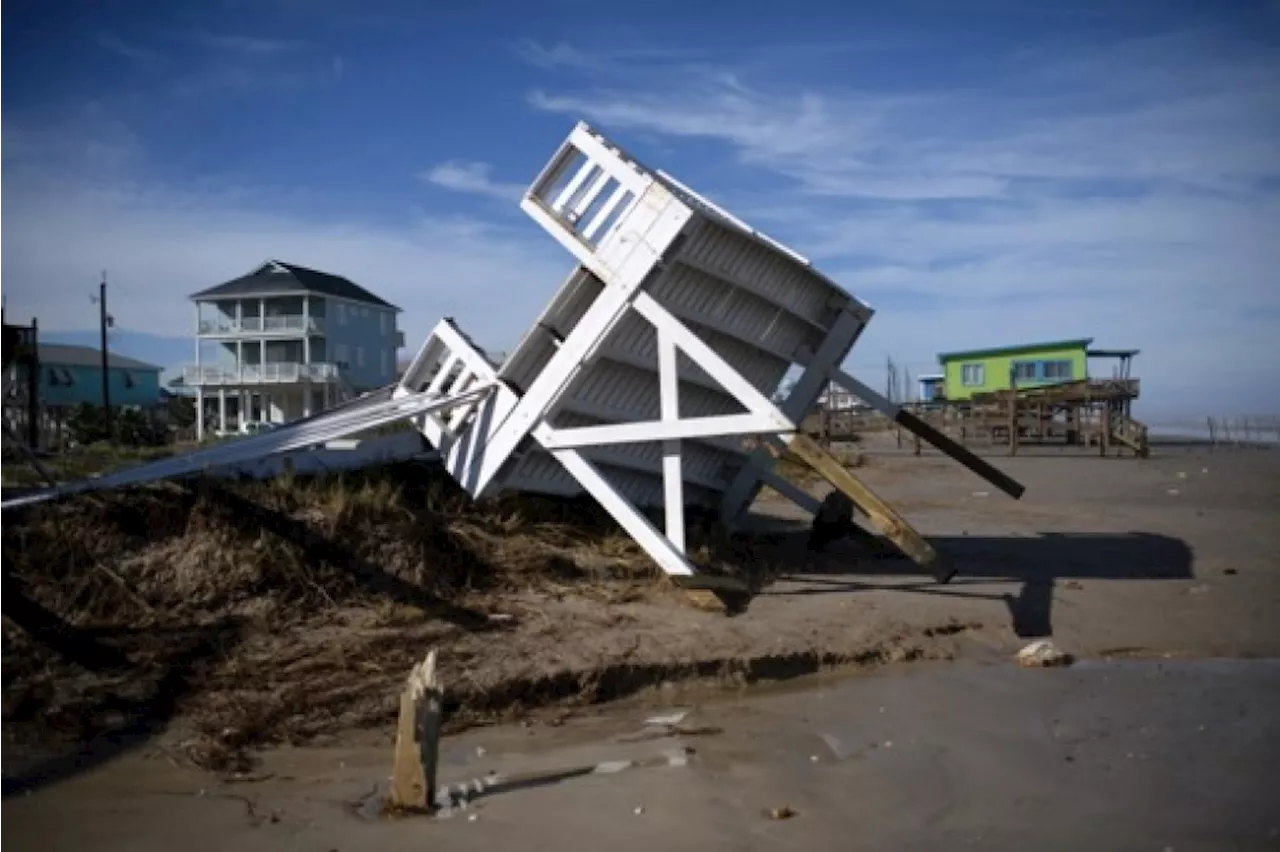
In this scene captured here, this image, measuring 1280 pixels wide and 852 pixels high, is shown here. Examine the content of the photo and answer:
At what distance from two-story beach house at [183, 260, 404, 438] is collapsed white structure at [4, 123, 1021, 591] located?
147ft

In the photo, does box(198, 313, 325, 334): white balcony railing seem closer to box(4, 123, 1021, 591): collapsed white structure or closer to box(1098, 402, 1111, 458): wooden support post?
box(1098, 402, 1111, 458): wooden support post

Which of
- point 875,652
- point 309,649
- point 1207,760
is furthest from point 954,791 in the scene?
point 309,649

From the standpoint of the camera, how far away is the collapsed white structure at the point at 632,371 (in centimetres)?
966

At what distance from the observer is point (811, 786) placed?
6070 mm

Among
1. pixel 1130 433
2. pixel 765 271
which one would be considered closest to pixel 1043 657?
pixel 765 271

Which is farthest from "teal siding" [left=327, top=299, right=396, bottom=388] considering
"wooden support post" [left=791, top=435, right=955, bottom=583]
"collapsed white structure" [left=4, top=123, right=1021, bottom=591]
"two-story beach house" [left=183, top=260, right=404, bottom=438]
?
"wooden support post" [left=791, top=435, right=955, bottom=583]

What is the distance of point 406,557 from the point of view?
31.3ft

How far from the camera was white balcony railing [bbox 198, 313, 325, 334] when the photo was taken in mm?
55031

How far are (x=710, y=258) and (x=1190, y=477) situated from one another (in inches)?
857

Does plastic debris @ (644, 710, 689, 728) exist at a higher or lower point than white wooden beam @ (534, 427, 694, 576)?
lower

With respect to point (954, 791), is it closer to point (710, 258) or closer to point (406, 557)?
point (406, 557)

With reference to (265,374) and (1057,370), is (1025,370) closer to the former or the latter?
(1057,370)

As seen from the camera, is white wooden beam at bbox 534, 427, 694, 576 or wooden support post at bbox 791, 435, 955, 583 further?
wooden support post at bbox 791, 435, 955, 583

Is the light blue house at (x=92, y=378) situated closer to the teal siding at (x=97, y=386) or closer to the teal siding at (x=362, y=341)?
the teal siding at (x=97, y=386)
